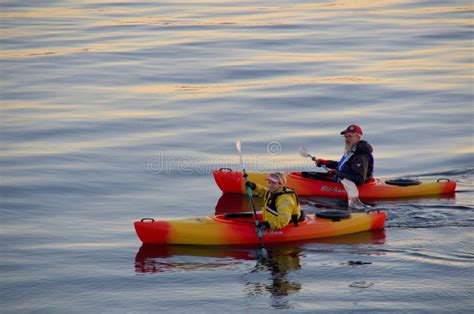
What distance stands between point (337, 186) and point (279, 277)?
166 inches

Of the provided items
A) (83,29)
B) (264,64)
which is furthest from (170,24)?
(264,64)

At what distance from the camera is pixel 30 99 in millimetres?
24219

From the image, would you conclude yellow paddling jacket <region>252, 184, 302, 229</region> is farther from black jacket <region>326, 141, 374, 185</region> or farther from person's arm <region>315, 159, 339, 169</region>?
person's arm <region>315, 159, 339, 169</region>

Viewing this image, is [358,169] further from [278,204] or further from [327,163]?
[278,204]

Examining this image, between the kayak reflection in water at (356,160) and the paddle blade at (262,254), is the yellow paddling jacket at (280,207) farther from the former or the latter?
the kayak reflection in water at (356,160)

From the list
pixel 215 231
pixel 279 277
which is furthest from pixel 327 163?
pixel 279 277

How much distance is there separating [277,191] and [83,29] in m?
21.3

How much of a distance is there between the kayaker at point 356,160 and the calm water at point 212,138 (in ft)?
3.23

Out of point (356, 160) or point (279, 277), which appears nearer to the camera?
point (279, 277)

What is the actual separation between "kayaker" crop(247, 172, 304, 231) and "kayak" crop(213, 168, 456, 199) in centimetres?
270

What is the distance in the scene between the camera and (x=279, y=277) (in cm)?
1334

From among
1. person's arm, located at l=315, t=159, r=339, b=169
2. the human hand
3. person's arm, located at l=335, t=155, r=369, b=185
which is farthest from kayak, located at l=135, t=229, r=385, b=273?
person's arm, located at l=315, t=159, r=339, b=169

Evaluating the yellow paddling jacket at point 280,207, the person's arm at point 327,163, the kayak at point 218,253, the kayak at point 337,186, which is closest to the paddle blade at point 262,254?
the kayak at point 218,253

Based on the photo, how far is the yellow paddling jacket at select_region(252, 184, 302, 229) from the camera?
1432 cm
